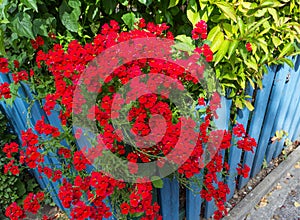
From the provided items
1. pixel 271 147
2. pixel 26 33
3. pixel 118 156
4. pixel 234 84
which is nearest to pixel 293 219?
pixel 271 147

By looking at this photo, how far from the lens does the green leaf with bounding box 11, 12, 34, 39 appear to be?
4.84 feet

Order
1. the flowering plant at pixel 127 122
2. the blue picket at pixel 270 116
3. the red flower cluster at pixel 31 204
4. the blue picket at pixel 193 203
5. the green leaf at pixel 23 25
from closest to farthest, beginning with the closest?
Result: 1. the flowering plant at pixel 127 122
2. the red flower cluster at pixel 31 204
3. the green leaf at pixel 23 25
4. the blue picket at pixel 193 203
5. the blue picket at pixel 270 116

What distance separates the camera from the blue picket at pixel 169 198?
161 cm

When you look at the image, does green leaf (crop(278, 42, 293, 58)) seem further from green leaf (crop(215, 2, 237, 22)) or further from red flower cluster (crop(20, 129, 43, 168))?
red flower cluster (crop(20, 129, 43, 168))

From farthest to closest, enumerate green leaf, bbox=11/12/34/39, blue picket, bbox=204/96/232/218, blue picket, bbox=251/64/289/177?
blue picket, bbox=251/64/289/177 < blue picket, bbox=204/96/232/218 < green leaf, bbox=11/12/34/39

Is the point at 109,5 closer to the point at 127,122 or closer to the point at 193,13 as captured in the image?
the point at 193,13

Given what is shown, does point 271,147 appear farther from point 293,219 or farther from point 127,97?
point 127,97

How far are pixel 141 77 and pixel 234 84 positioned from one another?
747 mm

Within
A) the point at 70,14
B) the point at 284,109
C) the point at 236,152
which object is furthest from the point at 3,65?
the point at 284,109

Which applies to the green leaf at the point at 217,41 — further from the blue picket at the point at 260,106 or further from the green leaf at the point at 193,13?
the blue picket at the point at 260,106

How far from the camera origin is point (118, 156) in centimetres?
136

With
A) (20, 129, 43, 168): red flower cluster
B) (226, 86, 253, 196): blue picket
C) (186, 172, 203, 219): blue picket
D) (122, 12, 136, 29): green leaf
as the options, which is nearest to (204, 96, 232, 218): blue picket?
(226, 86, 253, 196): blue picket

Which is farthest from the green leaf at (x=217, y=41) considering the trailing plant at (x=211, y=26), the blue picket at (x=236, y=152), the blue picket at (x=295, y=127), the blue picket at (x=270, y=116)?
the blue picket at (x=295, y=127)

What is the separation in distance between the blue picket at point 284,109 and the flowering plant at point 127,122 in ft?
3.20
